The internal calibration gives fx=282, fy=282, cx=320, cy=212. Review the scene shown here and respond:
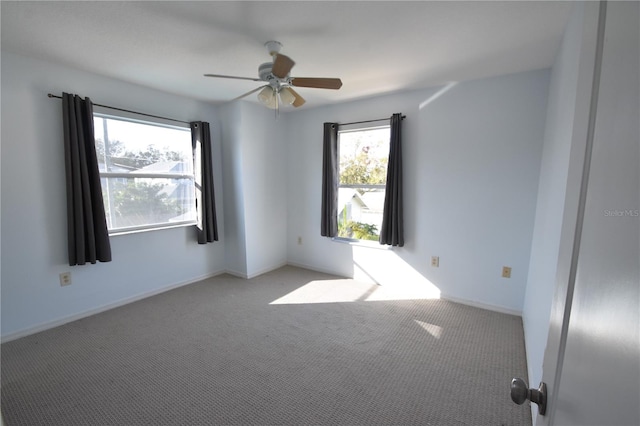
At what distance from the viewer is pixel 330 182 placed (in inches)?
149

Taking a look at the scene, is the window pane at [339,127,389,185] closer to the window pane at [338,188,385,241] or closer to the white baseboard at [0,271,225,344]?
the window pane at [338,188,385,241]

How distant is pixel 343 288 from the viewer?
11.5 ft

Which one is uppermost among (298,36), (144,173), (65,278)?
(298,36)

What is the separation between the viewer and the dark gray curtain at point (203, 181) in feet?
11.3

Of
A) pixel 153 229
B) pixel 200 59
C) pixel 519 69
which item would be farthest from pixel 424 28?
pixel 153 229

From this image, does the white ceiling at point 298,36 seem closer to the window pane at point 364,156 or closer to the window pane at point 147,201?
the window pane at point 364,156

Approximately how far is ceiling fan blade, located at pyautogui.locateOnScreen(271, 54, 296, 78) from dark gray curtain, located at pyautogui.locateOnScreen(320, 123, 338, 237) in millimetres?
1776

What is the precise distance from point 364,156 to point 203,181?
2.06 metres

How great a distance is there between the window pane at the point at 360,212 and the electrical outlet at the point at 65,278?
2.99 m

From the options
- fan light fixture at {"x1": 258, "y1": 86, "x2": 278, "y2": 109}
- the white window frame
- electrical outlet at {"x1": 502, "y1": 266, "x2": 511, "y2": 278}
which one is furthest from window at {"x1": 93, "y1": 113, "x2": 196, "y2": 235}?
electrical outlet at {"x1": 502, "y1": 266, "x2": 511, "y2": 278}

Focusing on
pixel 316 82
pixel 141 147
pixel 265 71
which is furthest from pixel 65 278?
pixel 316 82

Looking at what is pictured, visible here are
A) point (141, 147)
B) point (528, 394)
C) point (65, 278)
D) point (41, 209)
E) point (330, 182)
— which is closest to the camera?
point (528, 394)

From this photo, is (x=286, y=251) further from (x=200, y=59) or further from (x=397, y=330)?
(x=200, y=59)

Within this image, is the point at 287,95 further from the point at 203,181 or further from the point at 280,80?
the point at 203,181
